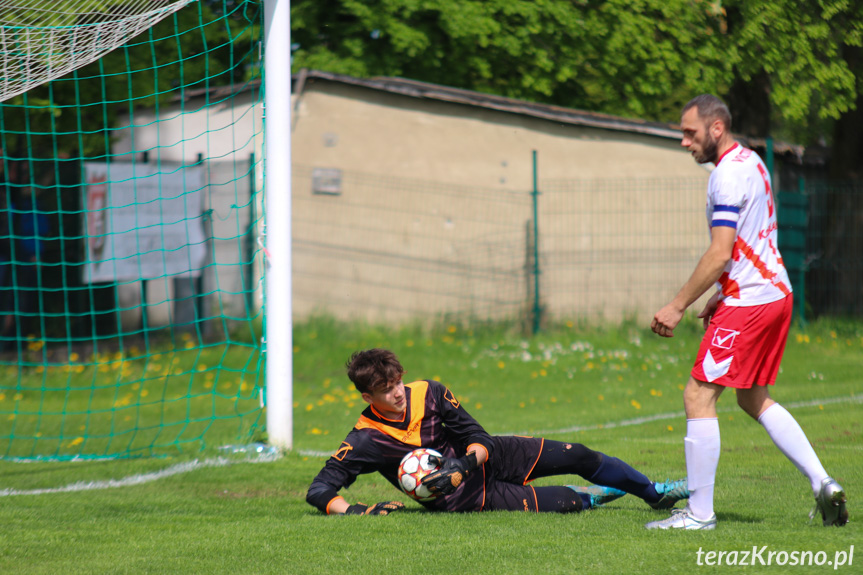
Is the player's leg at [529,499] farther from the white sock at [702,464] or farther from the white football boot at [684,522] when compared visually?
the white sock at [702,464]

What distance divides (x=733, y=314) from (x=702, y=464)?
0.67 m

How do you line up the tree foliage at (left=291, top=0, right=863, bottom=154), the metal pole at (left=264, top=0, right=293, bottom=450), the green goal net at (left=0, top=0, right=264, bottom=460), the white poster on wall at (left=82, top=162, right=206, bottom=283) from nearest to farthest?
1. the metal pole at (left=264, top=0, right=293, bottom=450)
2. the green goal net at (left=0, top=0, right=264, bottom=460)
3. the white poster on wall at (left=82, top=162, right=206, bottom=283)
4. the tree foliage at (left=291, top=0, right=863, bottom=154)

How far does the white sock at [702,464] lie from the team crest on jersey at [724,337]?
0.33 meters

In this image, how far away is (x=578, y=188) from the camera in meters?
13.9

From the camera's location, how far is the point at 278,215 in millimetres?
6473

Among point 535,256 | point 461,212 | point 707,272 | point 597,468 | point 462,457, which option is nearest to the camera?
point 707,272

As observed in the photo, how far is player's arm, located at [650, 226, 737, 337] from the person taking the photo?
144 inches

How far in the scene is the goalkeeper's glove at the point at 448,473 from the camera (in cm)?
393

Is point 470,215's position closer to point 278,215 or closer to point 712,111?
point 278,215

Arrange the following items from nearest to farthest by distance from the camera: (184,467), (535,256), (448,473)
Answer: (448,473) < (184,467) < (535,256)

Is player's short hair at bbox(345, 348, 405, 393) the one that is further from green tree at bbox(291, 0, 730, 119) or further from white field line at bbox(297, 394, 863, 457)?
green tree at bbox(291, 0, 730, 119)

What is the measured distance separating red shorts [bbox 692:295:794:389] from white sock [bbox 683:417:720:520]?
0.22 metres

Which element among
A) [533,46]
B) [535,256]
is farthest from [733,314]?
[533,46]

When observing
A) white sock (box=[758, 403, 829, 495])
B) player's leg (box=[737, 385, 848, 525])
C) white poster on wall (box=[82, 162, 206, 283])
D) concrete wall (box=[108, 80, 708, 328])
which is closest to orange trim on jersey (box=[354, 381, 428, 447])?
player's leg (box=[737, 385, 848, 525])
